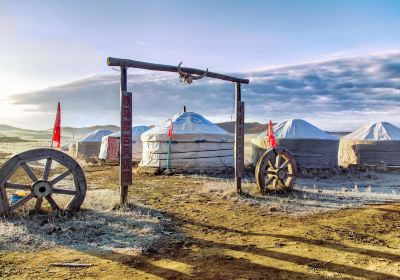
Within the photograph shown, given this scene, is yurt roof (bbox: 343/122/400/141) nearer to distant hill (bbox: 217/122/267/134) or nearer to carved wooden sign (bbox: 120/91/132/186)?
carved wooden sign (bbox: 120/91/132/186)

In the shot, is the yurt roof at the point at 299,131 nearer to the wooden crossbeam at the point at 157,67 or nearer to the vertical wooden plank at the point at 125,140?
the wooden crossbeam at the point at 157,67

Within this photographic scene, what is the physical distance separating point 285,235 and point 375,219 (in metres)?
2.04

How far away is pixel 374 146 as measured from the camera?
1719 centimetres

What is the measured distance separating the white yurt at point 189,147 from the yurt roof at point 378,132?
7.04m

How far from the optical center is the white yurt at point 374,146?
670 inches

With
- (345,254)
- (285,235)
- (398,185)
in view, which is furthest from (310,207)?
(398,185)

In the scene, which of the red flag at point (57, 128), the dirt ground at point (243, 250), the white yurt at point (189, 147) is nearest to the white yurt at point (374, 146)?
the white yurt at point (189, 147)

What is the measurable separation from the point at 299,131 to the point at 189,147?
189 inches

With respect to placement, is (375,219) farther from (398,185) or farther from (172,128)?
(172,128)

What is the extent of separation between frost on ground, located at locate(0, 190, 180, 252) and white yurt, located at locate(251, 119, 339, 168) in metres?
9.80

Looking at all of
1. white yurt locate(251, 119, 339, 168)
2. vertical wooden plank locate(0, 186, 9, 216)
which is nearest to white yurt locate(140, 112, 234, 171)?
white yurt locate(251, 119, 339, 168)

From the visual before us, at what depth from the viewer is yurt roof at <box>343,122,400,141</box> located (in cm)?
1722

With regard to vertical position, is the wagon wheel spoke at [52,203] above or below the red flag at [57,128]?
below

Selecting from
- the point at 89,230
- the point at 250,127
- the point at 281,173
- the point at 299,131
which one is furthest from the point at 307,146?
the point at 250,127
